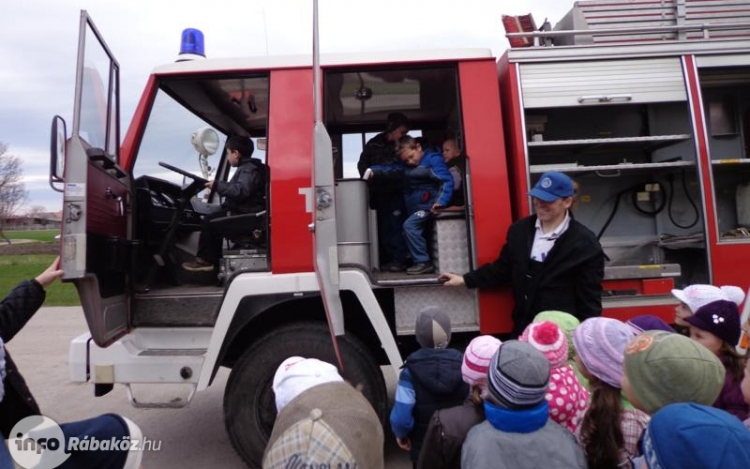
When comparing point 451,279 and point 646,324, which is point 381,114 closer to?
point 451,279

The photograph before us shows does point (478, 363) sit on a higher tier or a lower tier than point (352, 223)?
lower

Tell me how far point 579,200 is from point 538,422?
288 centimetres

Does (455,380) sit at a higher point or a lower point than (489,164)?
lower

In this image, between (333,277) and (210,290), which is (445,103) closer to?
(333,277)

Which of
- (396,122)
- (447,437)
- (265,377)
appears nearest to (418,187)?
(396,122)

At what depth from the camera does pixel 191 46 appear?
12.0 ft

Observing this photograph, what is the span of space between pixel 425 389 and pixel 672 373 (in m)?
1.14

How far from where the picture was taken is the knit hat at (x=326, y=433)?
1.31 m

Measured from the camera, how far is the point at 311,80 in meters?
3.47

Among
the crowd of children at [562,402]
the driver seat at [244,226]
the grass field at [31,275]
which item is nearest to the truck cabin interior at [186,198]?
the driver seat at [244,226]

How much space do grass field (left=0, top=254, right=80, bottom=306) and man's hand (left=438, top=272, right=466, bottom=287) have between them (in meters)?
9.34

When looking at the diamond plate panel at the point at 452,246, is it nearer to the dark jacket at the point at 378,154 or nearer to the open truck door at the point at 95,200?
the dark jacket at the point at 378,154

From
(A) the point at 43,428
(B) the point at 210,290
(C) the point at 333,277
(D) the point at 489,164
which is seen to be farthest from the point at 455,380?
(B) the point at 210,290

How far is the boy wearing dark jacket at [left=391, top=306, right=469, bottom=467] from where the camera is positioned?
2389 mm
